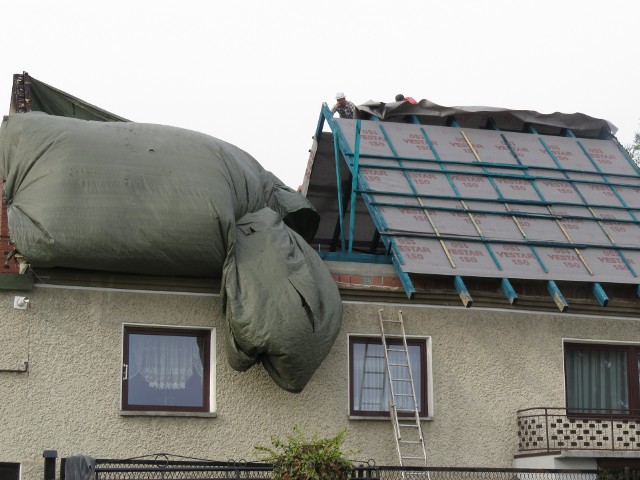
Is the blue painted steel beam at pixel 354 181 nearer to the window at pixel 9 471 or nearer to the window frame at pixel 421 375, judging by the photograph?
the window frame at pixel 421 375

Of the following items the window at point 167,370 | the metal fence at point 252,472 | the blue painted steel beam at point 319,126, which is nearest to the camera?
the metal fence at point 252,472

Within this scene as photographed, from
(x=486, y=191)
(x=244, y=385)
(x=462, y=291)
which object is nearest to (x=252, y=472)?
(x=244, y=385)

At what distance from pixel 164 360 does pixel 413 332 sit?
3404mm

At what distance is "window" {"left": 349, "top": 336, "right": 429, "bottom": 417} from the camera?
15.2 metres

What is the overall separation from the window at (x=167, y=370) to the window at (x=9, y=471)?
1.51m

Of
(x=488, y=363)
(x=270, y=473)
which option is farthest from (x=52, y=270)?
(x=488, y=363)

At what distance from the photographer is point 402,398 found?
1523 cm

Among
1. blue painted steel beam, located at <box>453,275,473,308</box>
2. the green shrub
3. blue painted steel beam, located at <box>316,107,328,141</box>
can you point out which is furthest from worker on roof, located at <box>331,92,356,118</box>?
the green shrub

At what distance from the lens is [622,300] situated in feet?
53.1

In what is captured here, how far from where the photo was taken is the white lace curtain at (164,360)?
14352 millimetres

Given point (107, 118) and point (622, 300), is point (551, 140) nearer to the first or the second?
point (622, 300)

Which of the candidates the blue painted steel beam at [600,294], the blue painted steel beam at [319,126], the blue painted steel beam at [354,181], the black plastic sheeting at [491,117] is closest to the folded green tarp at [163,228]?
the blue painted steel beam at [354,181]

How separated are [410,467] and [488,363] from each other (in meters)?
2.58

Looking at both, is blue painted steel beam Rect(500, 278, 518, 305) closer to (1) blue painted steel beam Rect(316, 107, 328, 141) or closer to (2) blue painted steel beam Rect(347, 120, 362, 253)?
(2) blue painted steel beam Rect(347, 120, 362, 253)
